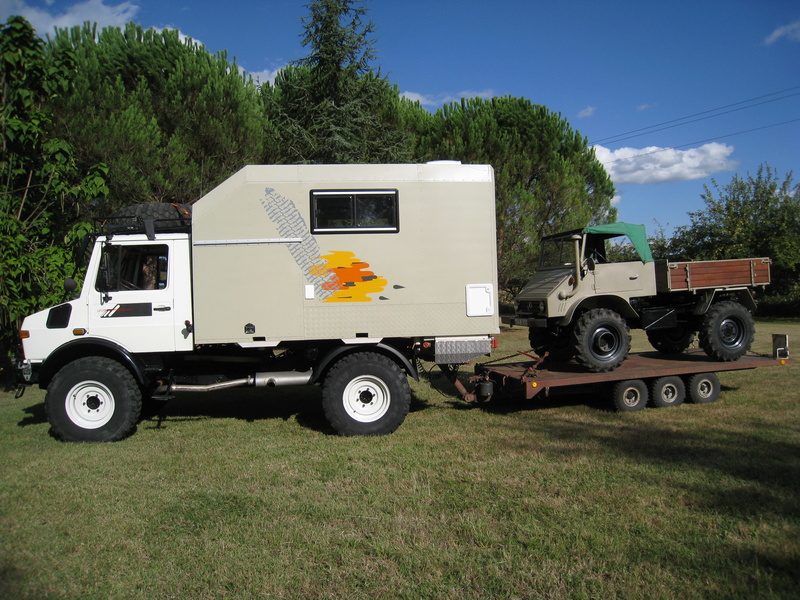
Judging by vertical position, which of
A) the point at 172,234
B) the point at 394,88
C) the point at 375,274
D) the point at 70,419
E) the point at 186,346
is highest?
the point at 394,88

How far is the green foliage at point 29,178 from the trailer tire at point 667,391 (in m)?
9.55

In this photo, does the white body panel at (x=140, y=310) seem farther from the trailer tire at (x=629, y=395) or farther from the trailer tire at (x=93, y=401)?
the trailer tire at (x=629, y=395)

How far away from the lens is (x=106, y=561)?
379 centimetres

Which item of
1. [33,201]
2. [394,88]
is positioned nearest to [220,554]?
[33,201]

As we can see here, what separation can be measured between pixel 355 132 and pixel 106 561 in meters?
12.4

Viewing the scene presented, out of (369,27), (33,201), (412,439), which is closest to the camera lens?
(412,439)

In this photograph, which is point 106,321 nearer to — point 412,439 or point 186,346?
point 186,346

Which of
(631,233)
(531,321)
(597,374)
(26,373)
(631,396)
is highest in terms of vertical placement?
(631,233)

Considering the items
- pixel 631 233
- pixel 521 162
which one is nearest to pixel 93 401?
pixel 631 233

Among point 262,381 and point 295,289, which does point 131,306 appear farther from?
point 295,289

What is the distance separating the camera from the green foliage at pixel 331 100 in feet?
46.2

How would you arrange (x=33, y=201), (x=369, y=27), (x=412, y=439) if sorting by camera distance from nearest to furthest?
(x=412, y=439) < (x=33, y=201) < (x=369, y=27)

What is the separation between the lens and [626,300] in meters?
8.25

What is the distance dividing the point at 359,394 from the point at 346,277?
142cm
